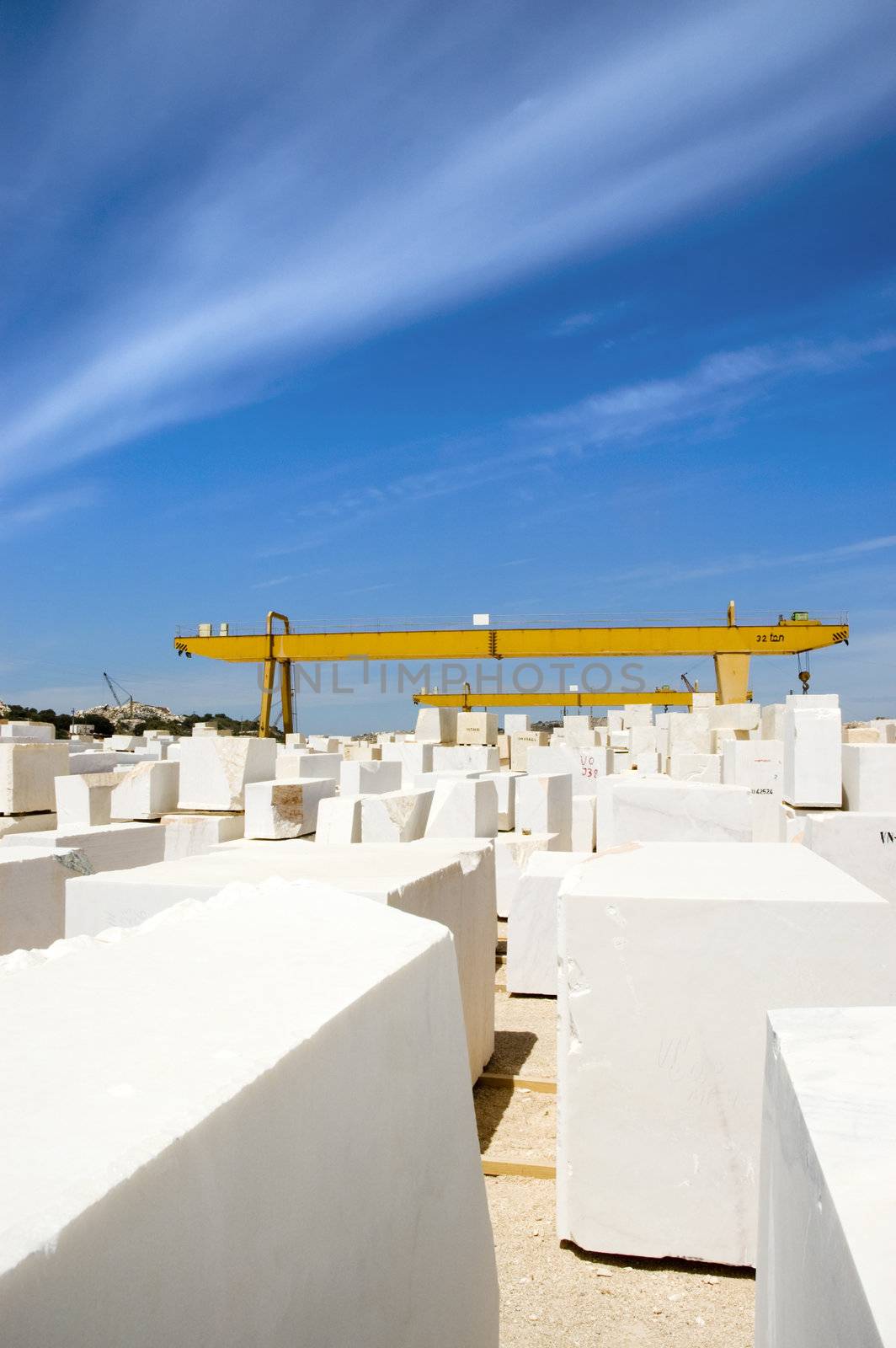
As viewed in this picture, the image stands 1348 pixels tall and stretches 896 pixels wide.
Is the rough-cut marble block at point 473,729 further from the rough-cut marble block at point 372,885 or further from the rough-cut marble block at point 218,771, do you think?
the rough-cut marble block at point 372,885

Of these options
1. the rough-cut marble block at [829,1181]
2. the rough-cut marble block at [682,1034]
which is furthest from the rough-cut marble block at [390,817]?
the rough-cut marble block at [829,1181]

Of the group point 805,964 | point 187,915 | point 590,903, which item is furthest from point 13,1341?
point 805,964

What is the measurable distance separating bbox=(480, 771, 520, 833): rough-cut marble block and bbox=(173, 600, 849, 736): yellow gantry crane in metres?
10.6

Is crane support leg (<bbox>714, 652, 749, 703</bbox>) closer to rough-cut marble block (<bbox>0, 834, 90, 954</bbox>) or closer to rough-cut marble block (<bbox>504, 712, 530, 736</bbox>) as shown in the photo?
rough-cut marble block (<bbox>504, 712, 530, 736</bbox>)

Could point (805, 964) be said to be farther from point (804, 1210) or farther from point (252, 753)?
point (252, 753)

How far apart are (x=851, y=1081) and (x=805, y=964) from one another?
1.64m

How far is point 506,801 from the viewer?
870cm

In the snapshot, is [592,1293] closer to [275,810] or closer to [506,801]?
[275,810]

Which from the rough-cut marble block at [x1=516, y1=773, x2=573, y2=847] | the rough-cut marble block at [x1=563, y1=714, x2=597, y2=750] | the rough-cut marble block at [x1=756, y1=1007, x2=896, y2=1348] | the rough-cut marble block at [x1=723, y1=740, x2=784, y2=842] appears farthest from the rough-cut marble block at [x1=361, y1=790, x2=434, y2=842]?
the rough-cut marble block at [x1=563, y1=714, x2=597, y2=750]

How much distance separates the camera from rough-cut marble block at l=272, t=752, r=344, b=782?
28.2 feet

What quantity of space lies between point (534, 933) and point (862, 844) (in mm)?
2008

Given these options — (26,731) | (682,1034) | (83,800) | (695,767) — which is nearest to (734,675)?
(695,767)

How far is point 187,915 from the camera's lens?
7.07 ft

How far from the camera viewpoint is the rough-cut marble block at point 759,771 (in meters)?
7.49
